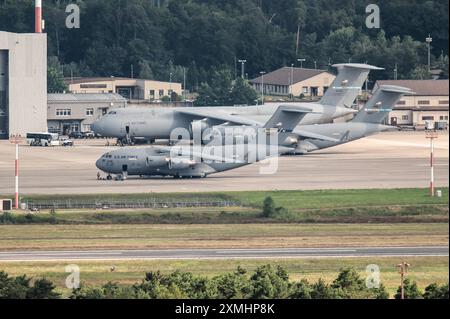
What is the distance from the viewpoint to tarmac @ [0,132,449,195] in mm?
96000

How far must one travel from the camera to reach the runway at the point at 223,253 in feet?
211

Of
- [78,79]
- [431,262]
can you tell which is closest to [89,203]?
[431,262]

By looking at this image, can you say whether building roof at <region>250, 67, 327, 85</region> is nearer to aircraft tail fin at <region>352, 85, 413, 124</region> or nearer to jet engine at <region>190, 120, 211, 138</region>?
jet engine at <region>190, 120, 211, 138</region>

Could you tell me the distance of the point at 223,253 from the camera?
215 ft

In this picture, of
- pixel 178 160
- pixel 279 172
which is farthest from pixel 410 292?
pixel 279 172

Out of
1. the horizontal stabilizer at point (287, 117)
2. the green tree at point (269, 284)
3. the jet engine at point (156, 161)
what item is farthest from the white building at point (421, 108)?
the green tree at point (269, 284)

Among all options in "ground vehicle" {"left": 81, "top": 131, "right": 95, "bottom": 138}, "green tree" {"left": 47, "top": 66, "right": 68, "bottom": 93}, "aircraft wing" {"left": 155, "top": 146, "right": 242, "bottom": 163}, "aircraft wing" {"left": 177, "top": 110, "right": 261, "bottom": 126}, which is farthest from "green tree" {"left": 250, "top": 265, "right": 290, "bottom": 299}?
"green tree" {"left": 47, "top": 66, "right": 68, "bottom": 93}

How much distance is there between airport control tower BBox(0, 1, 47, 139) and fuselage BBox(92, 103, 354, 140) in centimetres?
1385

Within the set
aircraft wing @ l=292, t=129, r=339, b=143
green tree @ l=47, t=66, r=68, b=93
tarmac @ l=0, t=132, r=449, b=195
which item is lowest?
tarmac @ l=0, t=132, r=449, b=195

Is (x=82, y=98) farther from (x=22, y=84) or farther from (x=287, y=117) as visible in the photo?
(x=287, y=117)

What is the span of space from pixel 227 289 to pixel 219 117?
88.6 meters

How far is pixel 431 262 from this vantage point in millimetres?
62219

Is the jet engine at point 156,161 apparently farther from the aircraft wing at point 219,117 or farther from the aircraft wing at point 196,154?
the aircraft wing at point 219,117

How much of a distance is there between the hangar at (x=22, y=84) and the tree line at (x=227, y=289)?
100676mm
